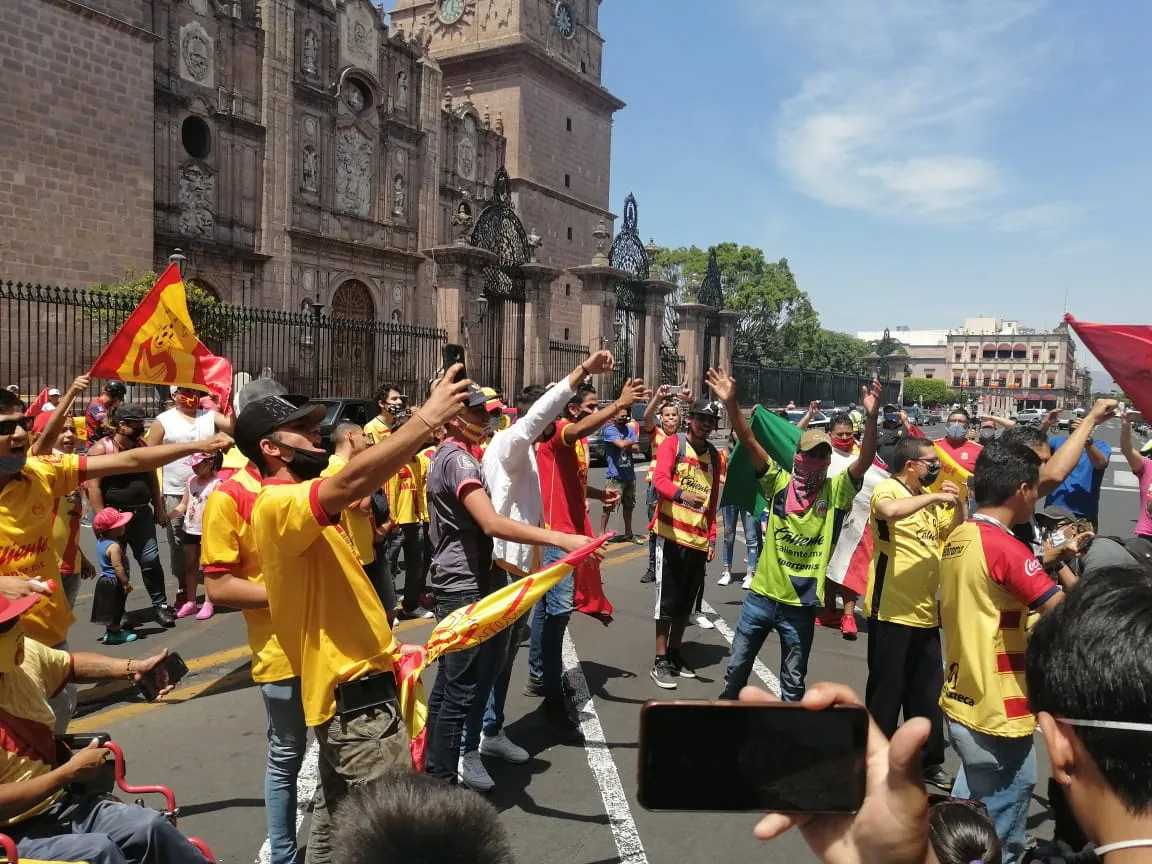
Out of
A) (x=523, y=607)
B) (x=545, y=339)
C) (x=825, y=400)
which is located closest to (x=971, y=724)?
(x=523, y=607)

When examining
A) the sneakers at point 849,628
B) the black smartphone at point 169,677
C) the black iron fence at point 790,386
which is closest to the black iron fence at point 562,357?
the black iron fence at point 790,386

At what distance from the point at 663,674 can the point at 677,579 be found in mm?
662

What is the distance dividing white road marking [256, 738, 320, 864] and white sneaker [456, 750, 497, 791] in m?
0.71

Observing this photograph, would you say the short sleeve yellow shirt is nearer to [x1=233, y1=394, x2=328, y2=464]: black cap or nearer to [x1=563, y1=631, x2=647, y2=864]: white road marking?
[x1=233, y1=394, x2=328, y2=464]: black cap

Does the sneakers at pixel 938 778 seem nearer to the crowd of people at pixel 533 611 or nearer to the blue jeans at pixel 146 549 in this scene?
the crowd of people at pixel 533 611

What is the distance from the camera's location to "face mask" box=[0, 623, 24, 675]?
2.56m

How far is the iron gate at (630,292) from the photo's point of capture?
26.1m

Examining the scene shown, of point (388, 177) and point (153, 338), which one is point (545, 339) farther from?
point (153, 338)

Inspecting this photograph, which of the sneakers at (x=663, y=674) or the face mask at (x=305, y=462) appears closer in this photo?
the face mask at (x=305, y=462)

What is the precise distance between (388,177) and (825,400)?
23355 mm

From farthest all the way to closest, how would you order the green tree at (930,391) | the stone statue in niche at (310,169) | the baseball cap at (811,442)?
the green tree at (930,391), the stone statue in niche at (310,169), the baseball cap at (811,442)

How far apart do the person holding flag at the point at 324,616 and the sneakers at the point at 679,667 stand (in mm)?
3400

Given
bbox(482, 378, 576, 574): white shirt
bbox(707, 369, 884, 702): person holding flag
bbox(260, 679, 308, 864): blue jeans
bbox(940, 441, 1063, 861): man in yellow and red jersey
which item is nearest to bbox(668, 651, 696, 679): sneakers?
bbox(707, 369, 884, 702): person holding flag

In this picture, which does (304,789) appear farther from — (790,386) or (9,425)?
(790,386)
